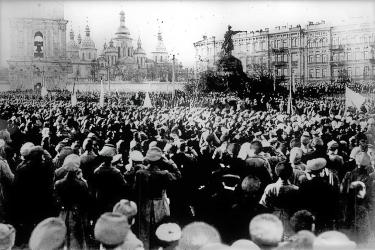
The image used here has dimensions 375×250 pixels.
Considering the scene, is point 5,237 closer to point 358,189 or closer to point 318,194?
point 318,194

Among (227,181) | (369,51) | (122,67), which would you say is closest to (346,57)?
(369,51)

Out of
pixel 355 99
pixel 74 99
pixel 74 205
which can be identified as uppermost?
pixel 74 99

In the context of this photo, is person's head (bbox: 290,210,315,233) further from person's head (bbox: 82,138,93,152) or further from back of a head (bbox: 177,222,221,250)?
person's head (bbox: 82,138,93,152)

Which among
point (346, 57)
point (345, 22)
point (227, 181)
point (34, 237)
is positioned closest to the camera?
point (34, 237)

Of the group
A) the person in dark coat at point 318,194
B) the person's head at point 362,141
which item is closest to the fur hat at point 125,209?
the person in dark coat at point 318,194

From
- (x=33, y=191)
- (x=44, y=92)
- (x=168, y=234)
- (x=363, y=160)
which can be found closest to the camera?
(x=168, y=234)

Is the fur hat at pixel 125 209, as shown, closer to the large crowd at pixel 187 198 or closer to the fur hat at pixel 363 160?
the large crowd at pixel 187 198

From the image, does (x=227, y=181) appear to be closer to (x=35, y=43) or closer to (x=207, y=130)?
(x=207, y=130)

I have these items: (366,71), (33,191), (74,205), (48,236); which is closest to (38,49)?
(33,191)
